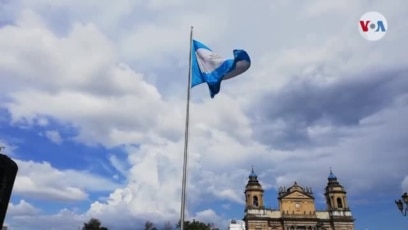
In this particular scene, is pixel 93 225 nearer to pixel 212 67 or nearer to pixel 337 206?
pixel 337 206

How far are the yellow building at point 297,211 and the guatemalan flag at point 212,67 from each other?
5975 cm

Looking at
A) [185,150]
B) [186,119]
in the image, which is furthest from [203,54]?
[185,150]

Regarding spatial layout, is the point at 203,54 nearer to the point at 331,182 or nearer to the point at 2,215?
the point at 2,215

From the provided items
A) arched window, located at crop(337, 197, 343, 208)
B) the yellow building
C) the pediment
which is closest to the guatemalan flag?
the yellow building

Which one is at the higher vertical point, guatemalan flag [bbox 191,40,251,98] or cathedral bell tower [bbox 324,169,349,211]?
cathedral bell tower [bbox 324,169,349,211]

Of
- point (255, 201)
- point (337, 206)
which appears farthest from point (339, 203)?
point (255, 201)

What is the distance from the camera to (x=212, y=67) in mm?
13367

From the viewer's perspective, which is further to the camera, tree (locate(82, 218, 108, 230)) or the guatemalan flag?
tree (locate(82, 218, 108, 230))

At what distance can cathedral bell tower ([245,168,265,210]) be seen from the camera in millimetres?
71506

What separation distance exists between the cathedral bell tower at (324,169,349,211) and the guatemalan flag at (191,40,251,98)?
6519cm

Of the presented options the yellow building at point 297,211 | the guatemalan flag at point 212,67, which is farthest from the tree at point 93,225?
the guatemalan flag at point 212,67

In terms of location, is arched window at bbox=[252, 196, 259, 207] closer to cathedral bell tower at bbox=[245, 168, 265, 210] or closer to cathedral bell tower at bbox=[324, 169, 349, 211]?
cathedral bell tower at bbox=[245, 168, 265, 210]

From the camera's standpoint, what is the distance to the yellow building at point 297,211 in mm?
70688

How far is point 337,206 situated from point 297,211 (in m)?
7.21
